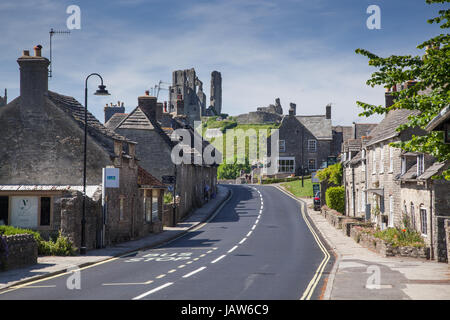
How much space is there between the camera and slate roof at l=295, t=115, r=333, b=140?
9006 centimetres

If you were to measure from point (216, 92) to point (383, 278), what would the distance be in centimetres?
16890

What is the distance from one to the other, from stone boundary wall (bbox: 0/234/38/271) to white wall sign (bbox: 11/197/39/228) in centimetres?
613

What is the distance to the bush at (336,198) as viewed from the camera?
162 feet

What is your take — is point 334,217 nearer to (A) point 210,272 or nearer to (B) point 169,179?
(B) point 169,179

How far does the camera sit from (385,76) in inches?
631

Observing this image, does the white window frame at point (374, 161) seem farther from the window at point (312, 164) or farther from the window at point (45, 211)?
the window at point (312, 164)

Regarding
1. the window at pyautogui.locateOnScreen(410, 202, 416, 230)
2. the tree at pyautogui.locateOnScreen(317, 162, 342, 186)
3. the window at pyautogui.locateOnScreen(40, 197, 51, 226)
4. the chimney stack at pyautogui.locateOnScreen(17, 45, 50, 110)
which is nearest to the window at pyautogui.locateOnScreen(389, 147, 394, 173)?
the window at pyautogui.locateOnScreen(410, 202, 416, 230)

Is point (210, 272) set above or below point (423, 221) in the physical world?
below

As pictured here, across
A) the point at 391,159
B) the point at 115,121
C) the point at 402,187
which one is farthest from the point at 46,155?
the point at 115,121

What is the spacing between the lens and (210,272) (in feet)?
61.0

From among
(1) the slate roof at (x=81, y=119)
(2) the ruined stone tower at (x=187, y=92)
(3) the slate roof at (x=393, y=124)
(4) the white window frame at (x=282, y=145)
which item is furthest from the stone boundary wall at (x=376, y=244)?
(2) the ruined stone tower at (x=187, y=92)

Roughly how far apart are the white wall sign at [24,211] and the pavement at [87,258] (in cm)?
354
